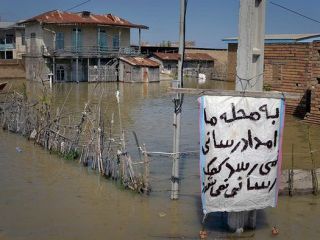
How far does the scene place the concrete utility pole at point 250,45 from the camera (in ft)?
20.4

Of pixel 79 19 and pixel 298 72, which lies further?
pixel 79 19

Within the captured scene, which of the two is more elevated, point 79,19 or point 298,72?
point 79,19

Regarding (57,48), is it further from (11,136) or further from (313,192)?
(313,192)

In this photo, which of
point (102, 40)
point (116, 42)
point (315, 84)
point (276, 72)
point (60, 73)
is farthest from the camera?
point (116, 42)

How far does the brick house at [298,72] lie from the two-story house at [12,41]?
31.2 metres

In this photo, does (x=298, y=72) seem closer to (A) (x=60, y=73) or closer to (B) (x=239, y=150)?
(B) (x=239, y=150)

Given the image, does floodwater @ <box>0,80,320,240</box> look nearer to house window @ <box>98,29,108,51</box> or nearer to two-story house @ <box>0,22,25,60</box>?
house window @ <box>98,29,108,51</box>

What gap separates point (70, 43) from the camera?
3694cm

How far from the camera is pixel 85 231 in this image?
A: 266 inches

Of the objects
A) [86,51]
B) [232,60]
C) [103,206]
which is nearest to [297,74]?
[103,206]

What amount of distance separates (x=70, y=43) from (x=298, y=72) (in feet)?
74.2

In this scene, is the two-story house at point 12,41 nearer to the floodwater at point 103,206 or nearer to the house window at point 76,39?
the house window at point 76,39

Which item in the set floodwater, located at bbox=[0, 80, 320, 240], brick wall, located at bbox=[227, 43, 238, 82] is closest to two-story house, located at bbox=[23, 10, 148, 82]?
brick wall, located at bbox=[227, 43, 238, 82]

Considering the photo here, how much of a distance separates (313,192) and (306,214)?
99cm
